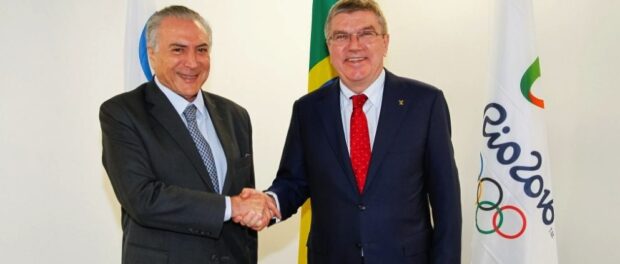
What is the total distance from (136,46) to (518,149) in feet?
7.14

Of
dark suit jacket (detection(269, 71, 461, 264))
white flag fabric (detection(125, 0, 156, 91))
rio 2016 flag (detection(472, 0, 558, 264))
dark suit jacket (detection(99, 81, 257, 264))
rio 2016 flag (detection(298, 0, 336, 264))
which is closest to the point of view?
dark suit jacket (detection(99, 81, 257, 264))

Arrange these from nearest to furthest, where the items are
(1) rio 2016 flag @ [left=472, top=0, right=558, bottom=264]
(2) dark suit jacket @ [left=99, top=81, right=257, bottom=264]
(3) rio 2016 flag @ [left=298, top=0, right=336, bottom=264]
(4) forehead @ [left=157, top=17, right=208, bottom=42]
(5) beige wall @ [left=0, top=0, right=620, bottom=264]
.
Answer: (2) dark suit jacket @ [left=99, top=81, right=257, bottom=264]
(4) forehead @ [left=157, top=17, right=208, bottom=42]
(1) rio 2016 flag @ [left=472, top=0, right=558, bottom=264]
(5) beige wall @ [left=0, top=0, right=620, bottom=264]
(3) rio 2016 flag @ [left=298, top=0, right=336, bottom=264]

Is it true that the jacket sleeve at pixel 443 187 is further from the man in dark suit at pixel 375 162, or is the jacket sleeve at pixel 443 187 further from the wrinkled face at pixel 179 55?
the wrinkled face at pixel 179 55

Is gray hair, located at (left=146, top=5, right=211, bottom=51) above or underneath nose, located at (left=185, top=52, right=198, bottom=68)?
above

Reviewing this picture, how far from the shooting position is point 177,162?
7.16 ft

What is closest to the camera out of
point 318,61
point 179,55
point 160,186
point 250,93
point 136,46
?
point 160,186

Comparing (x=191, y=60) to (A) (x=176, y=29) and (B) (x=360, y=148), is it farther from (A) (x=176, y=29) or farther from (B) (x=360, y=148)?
(B) (x=360, y=148)

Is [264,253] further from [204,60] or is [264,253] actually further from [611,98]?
[611,98]

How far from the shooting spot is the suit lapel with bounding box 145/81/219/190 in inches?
86.1

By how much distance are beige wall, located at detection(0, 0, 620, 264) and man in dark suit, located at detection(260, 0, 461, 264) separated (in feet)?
2.86

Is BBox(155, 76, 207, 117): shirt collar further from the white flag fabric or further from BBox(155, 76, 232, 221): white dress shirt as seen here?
the white flag fabric

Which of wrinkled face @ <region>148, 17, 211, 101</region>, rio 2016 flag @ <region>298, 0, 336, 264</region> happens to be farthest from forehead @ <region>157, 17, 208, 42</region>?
rio 2016 flag @ <region>298, 0, 336, 264</region>

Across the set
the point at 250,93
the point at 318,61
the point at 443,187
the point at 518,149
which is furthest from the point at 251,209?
the point at 250,93

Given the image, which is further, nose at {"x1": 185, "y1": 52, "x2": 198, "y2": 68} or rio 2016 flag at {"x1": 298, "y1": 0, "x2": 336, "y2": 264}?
rio 2016 flag at {"x1": 298, "y1": 0, "x2": 336, "y2": 264}
